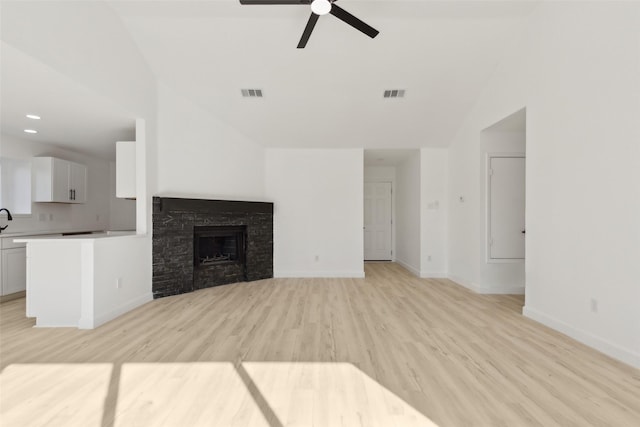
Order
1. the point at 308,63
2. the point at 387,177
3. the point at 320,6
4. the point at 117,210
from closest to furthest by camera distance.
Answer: the point at 320,6 → the point at 308,63 → the point at 117,210 → the point at 387,177

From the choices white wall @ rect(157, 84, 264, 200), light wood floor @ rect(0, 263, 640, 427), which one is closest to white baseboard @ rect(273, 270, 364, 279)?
white wall @ rect(157, 84, 264, 200)

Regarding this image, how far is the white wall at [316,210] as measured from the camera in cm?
580

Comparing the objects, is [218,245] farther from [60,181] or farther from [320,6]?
[320,6]

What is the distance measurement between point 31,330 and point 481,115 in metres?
6.16

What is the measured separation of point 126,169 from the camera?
4.09 meters

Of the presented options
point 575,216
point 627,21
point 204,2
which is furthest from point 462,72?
point 204,2

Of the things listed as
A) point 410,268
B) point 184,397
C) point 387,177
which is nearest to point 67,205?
point 184,397

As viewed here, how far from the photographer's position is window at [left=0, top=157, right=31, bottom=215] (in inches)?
184

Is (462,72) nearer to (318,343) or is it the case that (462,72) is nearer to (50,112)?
(318,343)

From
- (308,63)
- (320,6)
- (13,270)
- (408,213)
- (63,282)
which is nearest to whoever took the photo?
(320,6)

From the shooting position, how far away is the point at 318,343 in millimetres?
2676

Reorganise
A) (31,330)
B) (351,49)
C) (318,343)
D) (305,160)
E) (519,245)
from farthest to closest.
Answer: (305,160)
(519,245)
(351,49)
(31,330)
(318,343)

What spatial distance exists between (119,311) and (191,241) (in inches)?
53.2

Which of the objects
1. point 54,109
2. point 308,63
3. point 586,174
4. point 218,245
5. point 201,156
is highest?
point 308,63
